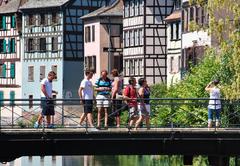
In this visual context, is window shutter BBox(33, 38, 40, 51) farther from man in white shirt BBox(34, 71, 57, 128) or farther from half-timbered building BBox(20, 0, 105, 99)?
man in white shirt BBox(34, 71, 57, 128)

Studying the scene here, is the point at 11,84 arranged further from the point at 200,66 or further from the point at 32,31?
the point at 200,66

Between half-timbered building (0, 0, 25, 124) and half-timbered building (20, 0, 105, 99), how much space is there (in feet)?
6.15

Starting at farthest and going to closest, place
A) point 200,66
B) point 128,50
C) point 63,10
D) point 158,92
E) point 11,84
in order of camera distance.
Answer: point 11,84
point 63,10
point 128,50
point 158,92
point 200,66

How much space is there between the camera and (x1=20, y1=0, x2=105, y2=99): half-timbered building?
13225cm

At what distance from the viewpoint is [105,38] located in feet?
413

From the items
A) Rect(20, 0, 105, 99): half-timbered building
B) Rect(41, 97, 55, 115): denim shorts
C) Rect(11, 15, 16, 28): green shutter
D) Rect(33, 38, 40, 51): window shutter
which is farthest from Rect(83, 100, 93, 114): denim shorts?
Rect(11, 15, 16, 28): green shutter

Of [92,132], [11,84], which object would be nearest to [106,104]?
[92,132]

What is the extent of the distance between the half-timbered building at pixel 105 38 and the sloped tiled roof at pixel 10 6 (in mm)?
18248

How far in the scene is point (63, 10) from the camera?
13262cm

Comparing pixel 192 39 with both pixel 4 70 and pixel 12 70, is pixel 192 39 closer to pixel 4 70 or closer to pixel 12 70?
pixel 12 70

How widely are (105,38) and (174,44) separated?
17.2 meters

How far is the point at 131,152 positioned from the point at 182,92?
100ft

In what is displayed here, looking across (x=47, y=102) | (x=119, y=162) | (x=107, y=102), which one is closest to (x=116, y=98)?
(x=107, y=102)

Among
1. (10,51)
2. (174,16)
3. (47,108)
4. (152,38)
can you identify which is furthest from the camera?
(10,51)
